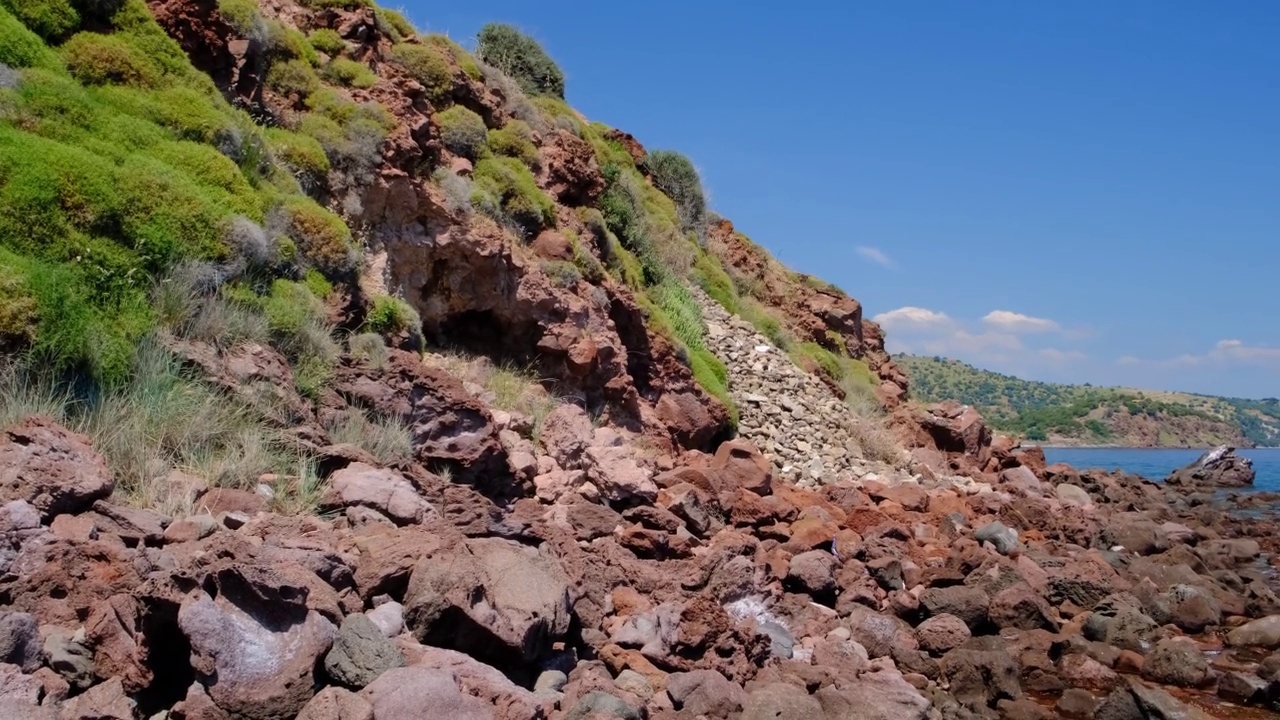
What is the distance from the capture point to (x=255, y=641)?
459cm

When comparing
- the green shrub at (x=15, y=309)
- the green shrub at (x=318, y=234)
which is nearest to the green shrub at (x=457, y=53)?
the green shrub at (x=318, y=234)

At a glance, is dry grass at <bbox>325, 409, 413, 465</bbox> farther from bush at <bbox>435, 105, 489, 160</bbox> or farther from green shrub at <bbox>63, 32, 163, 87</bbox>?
bush at <bbox>435, 105, 489, 160</bbox>

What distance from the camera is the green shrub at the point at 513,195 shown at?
15117 mm

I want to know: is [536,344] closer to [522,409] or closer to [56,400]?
[522,409]

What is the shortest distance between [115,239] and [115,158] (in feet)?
3.79

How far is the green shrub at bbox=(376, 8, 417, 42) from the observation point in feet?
54.4

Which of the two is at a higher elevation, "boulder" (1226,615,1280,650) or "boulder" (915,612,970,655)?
"boulder" (1226,615,1280,650)

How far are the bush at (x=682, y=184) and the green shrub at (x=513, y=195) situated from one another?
12.4 metres

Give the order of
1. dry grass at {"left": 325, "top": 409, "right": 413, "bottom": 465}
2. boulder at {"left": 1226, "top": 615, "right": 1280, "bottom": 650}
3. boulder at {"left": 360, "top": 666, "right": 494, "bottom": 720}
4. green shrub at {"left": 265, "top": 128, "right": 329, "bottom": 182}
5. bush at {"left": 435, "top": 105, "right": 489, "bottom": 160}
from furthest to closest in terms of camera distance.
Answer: bush at {"left": 435, "top": 105, "right": 489, "bottom": 160} < green shrub at {"left": 265, "top": 128, "right": 329, "bottom": 182} < boulder at {"left": 1226, "top": 615, "right": 1280, "bottom": 650} < dry grass at {"left": 325, "top": 409, "right": 413, "bottom": 465} < boulder at {"left": 360, "top": 666, "right": 494, "bottom": 720}

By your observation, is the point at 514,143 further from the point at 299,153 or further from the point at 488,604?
the point at 488,604

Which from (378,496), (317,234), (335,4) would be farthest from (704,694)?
(335,4)

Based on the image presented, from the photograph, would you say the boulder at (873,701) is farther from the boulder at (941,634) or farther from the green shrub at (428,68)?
the green shrub at (428,68)

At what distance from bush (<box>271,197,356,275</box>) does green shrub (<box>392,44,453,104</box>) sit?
5335 mm

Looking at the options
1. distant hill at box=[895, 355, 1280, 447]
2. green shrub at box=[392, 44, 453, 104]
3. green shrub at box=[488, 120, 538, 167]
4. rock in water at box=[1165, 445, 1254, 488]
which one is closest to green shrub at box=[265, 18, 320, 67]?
green shrub at box=[392, 44, 453, 104]
